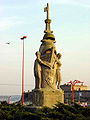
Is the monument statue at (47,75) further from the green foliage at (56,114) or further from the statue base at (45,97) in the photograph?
the green foliage at (56,114)

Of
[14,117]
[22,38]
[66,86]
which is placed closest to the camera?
[14,117]

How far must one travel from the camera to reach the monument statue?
18.0 m

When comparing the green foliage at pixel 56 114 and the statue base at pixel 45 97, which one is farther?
the statue base at pixel 45 97

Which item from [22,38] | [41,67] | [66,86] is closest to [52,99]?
[41,67]

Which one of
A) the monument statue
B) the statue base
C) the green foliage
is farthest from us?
the monument statue

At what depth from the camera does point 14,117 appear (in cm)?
1450

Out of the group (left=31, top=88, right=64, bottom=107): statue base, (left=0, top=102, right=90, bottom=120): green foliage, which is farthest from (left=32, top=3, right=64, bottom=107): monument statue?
(left=0, top=102, right=90, bottom=120): green foliage

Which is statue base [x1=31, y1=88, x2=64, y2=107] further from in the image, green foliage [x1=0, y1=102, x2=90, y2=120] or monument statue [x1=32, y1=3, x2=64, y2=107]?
green foliage [x1=0, y1=102, x2=90, y2=120]

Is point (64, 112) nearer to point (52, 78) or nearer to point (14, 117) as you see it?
point (14, 117)

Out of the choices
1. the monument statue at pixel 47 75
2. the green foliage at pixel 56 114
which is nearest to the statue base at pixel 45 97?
the monument statue at pixel 47 75

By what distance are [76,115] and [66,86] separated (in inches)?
2912

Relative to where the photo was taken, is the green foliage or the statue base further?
the statue base

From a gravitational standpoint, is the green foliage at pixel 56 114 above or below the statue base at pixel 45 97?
below

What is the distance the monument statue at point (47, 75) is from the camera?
18.0 m
